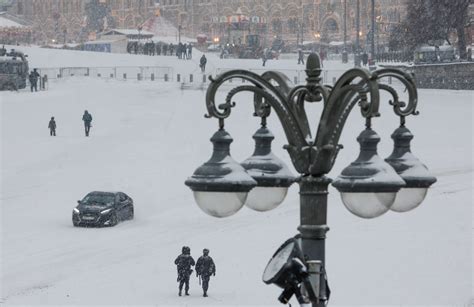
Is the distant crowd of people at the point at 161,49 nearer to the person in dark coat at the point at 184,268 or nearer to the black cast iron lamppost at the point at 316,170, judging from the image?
the person in dark coat at the point at 184,268

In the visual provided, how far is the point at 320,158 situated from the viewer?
7914mm

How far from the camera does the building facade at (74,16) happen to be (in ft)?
506

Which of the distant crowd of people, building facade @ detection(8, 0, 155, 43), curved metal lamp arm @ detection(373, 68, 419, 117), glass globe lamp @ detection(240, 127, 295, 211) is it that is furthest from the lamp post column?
building facade @ detection(8, 0, 155, 43)

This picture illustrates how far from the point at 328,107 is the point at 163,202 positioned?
28.7 meters

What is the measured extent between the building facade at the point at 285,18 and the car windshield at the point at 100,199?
7873 cm

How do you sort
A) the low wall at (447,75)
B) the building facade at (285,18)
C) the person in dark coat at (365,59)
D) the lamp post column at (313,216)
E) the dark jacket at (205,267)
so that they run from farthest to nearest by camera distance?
1. the building facade at (285,18)
2. the person in dark coat at (365,59)
3. the low wall at (447,75)
4. the dark jacket at (205,267)
5. the lamp post column at (313,216)

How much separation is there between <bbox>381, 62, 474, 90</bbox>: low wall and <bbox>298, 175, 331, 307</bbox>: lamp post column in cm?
6850

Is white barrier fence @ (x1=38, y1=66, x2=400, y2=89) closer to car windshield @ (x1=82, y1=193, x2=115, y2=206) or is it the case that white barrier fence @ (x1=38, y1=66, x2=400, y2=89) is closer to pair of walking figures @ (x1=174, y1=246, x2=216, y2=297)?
car windshield @ (x1=82, y1=193, x2=115, y2=206)

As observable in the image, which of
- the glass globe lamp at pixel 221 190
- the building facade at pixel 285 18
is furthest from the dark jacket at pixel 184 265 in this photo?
the building facade at pixel 285 18

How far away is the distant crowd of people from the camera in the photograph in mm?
94356

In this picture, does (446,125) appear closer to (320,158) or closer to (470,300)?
(470,300)

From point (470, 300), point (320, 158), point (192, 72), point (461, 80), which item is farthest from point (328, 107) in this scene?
point (192, 72)

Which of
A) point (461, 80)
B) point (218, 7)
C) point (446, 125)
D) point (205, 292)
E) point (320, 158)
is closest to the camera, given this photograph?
point (320, 158)

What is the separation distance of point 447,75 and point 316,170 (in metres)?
70.1
